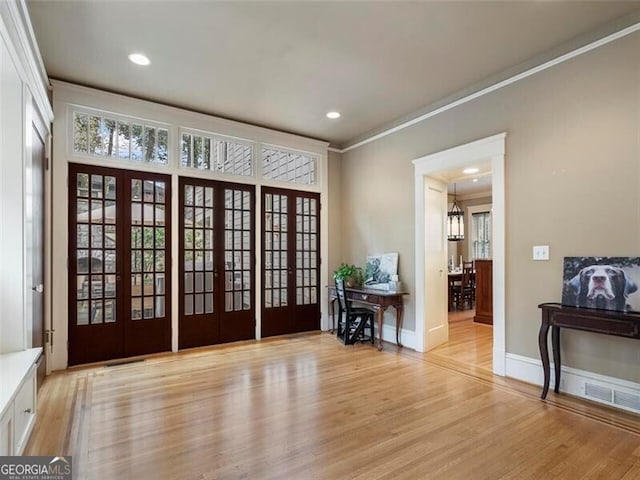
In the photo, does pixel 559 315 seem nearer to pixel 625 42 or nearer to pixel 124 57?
pixel 625 42

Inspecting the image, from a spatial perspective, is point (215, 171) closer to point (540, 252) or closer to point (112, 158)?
point (112, 158)

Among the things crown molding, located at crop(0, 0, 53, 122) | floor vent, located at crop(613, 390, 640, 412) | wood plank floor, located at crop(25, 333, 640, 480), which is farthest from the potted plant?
crown molding, located at crop(0, 0, 53, 122)

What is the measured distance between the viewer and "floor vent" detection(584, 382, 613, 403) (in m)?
2.95

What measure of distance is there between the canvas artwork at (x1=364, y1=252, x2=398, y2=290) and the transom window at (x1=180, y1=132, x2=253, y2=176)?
2.21 m

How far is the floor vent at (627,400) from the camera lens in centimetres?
281

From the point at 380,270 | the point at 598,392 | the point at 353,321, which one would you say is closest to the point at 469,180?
the point at 380,270

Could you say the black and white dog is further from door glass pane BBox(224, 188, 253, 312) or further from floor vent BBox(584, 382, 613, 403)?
door glass pane BBox(224, 188, 253, 312)

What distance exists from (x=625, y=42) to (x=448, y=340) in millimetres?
3784

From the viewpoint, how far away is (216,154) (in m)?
4.99

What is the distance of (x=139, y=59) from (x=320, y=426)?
142 inches

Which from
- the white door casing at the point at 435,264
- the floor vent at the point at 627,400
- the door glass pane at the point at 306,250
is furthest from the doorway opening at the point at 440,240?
the door glass pane at the point at 306,250

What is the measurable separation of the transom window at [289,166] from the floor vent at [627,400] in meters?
4.45

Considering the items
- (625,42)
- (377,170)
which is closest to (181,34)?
(377,170)

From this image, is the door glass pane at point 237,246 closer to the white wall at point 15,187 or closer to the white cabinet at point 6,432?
the white wall at point 15,187
